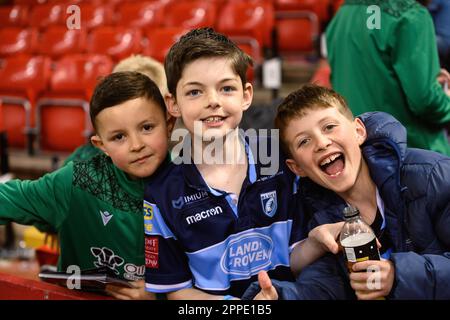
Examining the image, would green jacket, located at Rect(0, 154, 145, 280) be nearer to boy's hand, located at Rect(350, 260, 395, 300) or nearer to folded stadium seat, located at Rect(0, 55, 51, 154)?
boy's hand, located at Rect(350, 260, 395, 300)

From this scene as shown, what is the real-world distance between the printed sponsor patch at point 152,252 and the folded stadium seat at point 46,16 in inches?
148

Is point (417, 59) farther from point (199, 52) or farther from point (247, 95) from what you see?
point (199, 52)

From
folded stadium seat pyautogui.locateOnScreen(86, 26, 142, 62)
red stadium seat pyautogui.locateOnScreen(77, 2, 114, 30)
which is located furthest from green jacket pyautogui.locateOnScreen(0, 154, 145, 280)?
red stadium seat pyautogui.locateOnScreen(77, 2, 114, 30)

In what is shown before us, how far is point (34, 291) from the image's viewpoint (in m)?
1.21

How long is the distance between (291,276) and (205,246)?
0.20 meters

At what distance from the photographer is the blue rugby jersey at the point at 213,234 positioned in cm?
120

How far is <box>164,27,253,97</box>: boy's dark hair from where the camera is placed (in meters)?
1.20

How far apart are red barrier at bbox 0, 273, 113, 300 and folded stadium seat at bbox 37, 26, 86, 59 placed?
3047 mm

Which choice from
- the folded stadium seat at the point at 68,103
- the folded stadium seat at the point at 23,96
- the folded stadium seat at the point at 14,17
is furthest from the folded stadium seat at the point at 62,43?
the folded stadium seat at the point at 14,17

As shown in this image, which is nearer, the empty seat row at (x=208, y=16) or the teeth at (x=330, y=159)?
the teeth at (x=330, y=159)

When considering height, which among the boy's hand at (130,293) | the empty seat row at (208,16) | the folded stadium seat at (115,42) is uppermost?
the empty seat row at (208,16)

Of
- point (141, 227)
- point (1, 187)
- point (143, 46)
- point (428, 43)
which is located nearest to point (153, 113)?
point (141, 227)

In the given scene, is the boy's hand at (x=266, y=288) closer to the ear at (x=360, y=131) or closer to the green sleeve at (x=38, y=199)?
the ear at (x=360, y=131)
